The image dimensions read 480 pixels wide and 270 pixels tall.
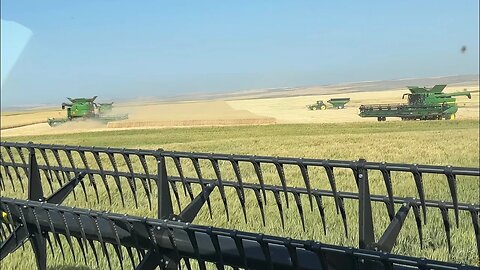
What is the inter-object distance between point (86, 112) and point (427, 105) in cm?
2189

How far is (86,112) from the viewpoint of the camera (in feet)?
101

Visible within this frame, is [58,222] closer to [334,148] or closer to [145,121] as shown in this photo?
[334,148]

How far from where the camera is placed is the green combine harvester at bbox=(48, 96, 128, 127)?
29161 millimetres

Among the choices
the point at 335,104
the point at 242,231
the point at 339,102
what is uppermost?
the point at 242,231

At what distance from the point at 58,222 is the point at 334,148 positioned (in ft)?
43.6

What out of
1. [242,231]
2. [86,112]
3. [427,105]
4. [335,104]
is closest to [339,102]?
[335,104]

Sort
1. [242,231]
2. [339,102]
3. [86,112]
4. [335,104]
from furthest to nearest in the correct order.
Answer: [335,104] → [339,102] → [86,112] → [242,231]

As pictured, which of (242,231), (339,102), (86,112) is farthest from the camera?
(339,102)

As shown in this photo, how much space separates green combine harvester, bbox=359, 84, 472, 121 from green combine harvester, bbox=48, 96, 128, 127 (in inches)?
759

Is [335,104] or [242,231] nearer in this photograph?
[242,231]

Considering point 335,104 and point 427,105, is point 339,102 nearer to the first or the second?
point 335,104

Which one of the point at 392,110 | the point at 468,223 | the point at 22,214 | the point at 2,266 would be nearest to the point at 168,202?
the point at 22,214

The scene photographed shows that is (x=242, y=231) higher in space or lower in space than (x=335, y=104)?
higher

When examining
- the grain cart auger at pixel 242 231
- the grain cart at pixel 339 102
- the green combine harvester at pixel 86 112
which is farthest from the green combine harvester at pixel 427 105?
the grain cart auger at pixel 242 231
